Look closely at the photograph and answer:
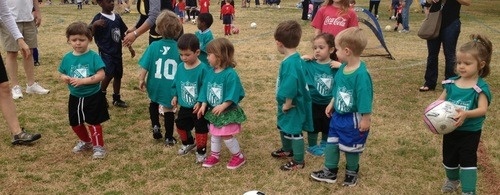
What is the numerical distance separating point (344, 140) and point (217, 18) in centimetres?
1631

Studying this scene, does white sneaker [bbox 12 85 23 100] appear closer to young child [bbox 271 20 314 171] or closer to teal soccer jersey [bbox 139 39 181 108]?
teal soccer jersey [bbox 139 39 181 108]

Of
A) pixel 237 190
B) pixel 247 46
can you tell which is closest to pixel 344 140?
pixel 237 190

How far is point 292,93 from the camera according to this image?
14.2 ft

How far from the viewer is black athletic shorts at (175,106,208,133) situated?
15.9 ft

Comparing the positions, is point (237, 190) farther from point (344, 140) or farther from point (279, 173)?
point (344, 140)

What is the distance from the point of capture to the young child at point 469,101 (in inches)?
146

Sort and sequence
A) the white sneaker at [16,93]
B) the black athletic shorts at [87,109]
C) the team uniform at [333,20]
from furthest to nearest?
the white sneaker at [16,93], the team uniform at [333,20], the black athletic shorts at [87,109]

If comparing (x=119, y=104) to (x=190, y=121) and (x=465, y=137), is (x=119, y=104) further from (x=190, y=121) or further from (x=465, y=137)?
(x=465, y=137)

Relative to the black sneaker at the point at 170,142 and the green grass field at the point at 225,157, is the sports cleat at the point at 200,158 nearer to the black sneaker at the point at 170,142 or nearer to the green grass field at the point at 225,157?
the green grass field at the point at 225,157

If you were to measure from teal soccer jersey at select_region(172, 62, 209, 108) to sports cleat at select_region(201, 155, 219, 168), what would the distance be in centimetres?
56

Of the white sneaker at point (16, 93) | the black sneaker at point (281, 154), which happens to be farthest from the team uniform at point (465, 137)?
the white sneaker at point (16, 93)

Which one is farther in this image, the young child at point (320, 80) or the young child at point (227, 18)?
the young child at point (227, 18)

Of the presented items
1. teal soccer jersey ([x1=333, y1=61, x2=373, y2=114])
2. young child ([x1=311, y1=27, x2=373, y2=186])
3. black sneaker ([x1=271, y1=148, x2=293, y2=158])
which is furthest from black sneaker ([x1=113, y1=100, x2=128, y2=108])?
teal soccer jersey ([x1=333, y1=61, x2=373, y2=114])

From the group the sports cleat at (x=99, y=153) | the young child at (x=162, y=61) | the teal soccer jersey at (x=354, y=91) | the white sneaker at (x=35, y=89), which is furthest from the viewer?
the white sneaker at (x=35, y=89)
